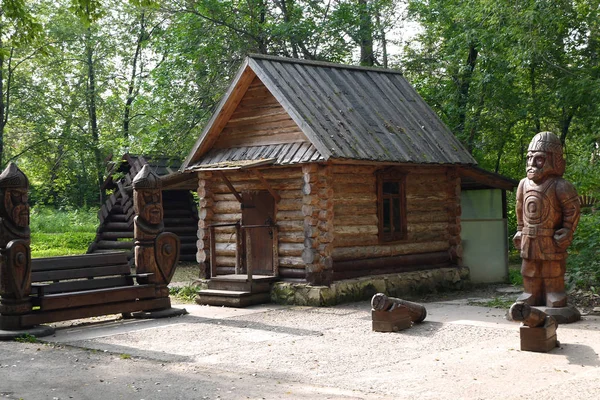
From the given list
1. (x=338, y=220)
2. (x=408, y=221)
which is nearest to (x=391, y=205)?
(x=408, y=221)

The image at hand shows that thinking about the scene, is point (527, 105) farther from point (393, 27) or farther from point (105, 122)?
point (105, 122)

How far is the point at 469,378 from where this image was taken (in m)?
8.29

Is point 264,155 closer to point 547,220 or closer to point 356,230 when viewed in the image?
point 356,230

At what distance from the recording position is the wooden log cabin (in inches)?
576

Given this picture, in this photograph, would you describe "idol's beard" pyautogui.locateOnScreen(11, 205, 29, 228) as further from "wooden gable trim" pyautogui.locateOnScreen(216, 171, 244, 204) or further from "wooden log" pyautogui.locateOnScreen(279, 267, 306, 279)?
"wooden log" pyautogui.locateOnScreen(279, 267, 306, 279)

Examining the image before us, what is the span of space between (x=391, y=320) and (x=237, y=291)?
4.50 meters

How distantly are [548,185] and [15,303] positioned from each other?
849 centimetres

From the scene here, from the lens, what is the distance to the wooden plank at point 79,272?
12562 mm

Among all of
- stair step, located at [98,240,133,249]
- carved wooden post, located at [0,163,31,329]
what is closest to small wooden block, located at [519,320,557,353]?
carved wooden post, located at [0,163,31,329]

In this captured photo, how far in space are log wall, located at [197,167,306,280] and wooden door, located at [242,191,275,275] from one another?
189 millimetres

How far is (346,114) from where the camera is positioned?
1572cm

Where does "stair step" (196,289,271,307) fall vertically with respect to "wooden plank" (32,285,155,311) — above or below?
below

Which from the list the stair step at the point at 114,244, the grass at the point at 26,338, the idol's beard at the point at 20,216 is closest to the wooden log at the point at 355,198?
the idol's beard at the point at 20,216

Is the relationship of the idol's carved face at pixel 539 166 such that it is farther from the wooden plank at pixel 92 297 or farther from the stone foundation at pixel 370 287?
the wooden plank at pixel 92 297
